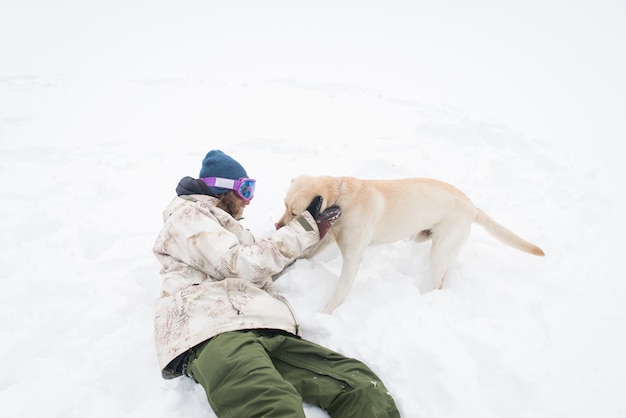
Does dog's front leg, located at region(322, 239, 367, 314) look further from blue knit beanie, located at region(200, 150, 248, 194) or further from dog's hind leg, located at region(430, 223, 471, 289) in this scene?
blue knit beanie, located at region(200, 150, 248, 194)

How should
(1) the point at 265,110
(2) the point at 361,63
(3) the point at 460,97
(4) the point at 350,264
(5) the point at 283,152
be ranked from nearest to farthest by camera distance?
(4) the point at 350,264 < (5) the point at 283,152 < (1) the point at 265,110 < (3) the point at 460,97 < (2) the point at 361,63

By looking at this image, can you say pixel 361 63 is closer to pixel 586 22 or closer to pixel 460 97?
pixel 460 97

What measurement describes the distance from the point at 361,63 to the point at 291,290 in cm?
1733

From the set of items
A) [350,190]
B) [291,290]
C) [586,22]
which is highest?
[586,22]

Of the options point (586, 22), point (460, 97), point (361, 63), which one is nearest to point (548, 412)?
point (460, 97)

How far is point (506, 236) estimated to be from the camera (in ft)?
11.1

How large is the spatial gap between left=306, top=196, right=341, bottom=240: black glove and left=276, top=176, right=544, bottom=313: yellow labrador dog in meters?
0.04

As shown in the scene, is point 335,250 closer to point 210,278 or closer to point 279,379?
point 210,278

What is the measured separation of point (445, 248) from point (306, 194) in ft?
4.88

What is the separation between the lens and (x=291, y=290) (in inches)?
119

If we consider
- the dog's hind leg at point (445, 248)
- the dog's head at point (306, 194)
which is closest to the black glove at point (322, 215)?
the dog's head at point (306, 194)

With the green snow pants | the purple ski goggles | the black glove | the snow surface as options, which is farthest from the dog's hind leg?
the purple ski goggles

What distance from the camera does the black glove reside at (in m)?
2.78

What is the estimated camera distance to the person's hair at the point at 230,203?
107 inches
